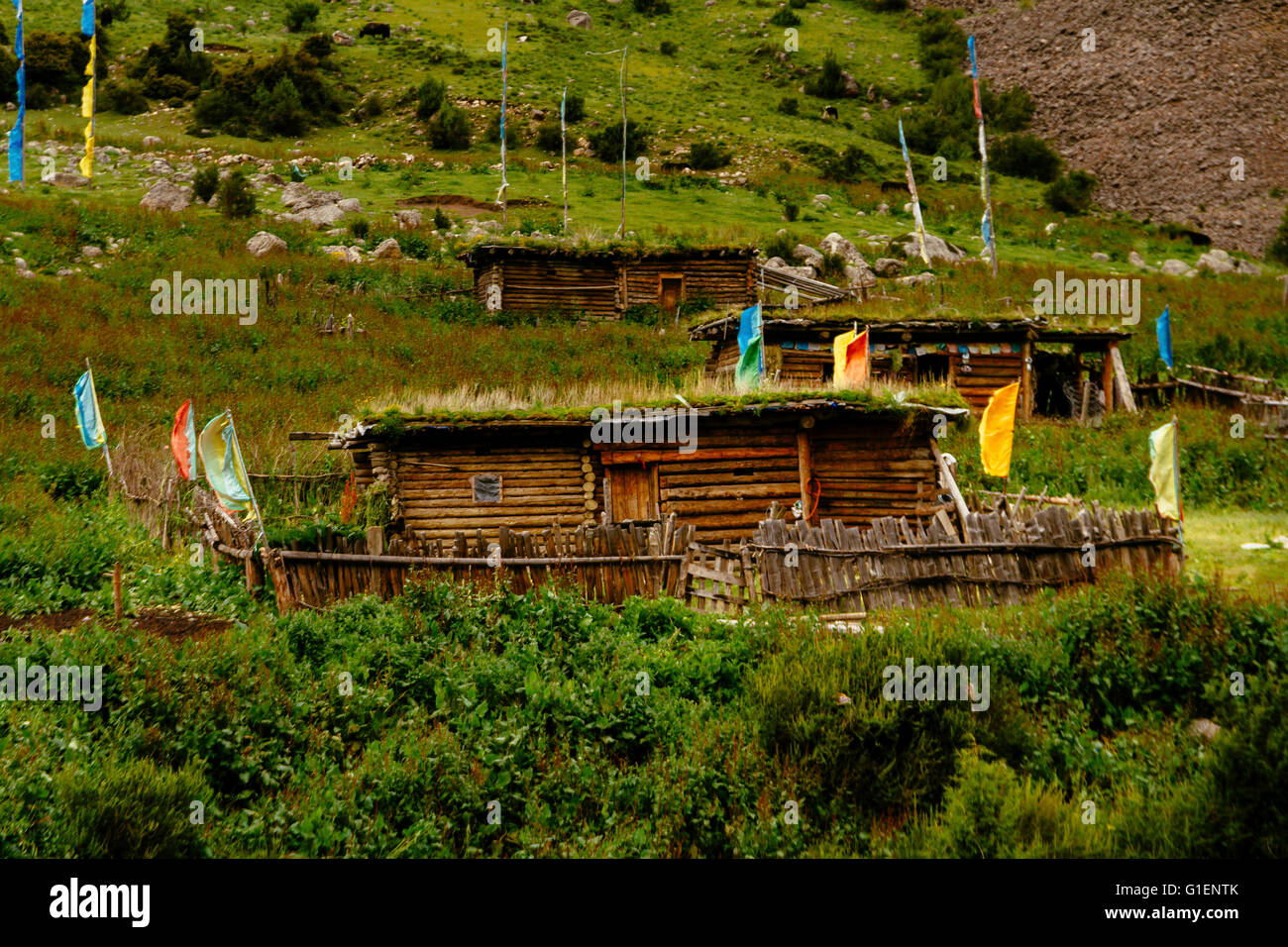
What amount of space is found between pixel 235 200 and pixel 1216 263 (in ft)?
154

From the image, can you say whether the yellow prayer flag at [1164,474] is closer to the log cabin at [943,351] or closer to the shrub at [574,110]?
the log cabin at [943,351]

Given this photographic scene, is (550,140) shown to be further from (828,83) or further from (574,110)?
(828,83)

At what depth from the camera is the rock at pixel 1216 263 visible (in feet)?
139

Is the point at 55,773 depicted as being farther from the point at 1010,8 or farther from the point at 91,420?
the point at 1010,8

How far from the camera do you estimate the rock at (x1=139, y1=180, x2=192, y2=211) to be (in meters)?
40.2

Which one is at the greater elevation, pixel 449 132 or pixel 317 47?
pixel 317 47

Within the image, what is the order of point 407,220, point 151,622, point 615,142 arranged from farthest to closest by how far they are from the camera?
point 615,142 < point 407,220 < point 151,622

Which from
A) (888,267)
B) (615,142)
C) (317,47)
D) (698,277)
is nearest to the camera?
(698,277)

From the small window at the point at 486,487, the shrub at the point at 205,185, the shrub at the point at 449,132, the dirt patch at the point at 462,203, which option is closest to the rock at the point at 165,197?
the shrub at the point at 205,185

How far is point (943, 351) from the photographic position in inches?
930

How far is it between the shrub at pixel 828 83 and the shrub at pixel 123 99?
51.3m

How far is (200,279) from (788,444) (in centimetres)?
2557

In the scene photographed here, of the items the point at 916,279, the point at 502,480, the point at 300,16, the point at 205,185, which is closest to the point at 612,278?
the point at 916,279
